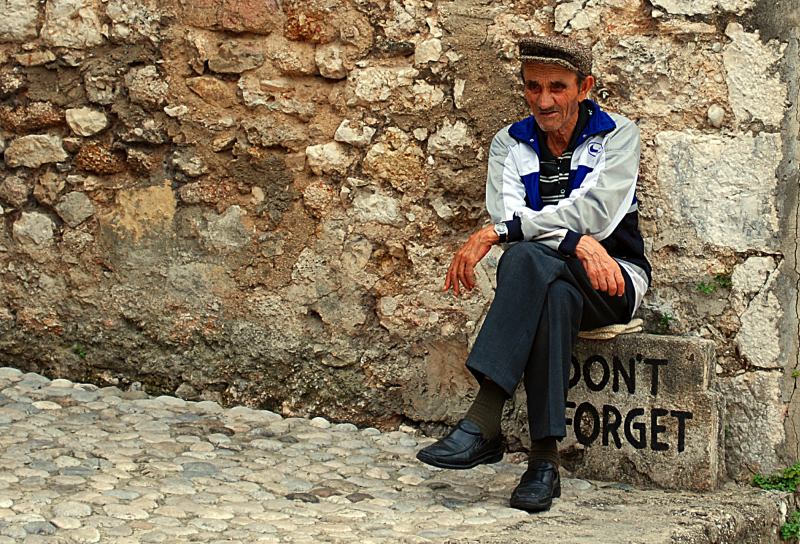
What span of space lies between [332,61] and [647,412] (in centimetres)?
163

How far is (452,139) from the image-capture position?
14.3 ft

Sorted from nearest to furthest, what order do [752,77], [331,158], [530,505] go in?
[530,505] → [752,77] → [331,158]

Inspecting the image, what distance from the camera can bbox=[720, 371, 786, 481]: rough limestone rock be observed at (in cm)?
402

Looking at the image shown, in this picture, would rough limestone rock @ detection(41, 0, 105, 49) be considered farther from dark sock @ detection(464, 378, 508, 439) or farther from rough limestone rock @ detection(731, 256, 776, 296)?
rough limestone rock @ detection(731, 256, 776, 296)

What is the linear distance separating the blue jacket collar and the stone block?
2.14 feet

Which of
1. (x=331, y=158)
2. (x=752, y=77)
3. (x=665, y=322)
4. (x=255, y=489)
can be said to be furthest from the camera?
(x=331, y=158)

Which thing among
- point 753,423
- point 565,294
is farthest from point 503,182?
point 753,423

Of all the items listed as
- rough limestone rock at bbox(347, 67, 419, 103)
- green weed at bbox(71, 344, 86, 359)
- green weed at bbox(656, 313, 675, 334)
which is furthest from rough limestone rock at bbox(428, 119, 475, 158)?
green weed at bbox(71, 344, 86, 359)

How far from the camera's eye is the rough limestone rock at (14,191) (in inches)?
186

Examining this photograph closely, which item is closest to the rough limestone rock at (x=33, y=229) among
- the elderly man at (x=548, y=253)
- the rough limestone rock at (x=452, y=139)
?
the rough limestone rock at (x=452, y=139)

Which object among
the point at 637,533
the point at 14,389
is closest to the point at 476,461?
the point at 637,533

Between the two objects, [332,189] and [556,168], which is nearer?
[556,168]

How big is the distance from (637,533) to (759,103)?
1427 mm

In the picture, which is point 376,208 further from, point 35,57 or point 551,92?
point 35,57
